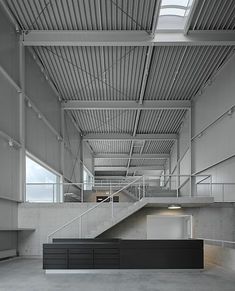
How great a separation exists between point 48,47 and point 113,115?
16.2 m

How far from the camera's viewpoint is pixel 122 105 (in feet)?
118

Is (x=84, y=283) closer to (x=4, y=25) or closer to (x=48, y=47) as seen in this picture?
(x=4, y=25)

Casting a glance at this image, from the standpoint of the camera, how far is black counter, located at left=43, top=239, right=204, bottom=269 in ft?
55.4

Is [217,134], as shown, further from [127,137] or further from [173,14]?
[127,137]

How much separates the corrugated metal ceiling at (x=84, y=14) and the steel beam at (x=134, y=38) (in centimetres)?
27

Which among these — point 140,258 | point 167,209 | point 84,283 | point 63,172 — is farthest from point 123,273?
point 63,172

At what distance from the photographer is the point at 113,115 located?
41438mm

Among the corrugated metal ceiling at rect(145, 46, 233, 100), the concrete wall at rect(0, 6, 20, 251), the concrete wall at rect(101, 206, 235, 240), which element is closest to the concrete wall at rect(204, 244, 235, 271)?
the concrete wall at rect(101, 206, 235, 240)

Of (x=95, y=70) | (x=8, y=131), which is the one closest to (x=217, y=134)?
(x=95, y=70)

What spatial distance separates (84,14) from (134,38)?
3200 mm

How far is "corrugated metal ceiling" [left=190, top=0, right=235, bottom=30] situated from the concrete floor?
12.1 meters

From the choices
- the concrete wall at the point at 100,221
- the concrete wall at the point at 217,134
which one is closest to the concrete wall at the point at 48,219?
the concrete wall at the point at 100,221

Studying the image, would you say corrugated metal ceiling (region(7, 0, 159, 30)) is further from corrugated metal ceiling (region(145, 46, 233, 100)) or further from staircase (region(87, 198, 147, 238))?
staircase (region(87, 198, 147, 238))

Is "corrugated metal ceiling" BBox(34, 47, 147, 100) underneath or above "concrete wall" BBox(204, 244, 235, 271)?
above
